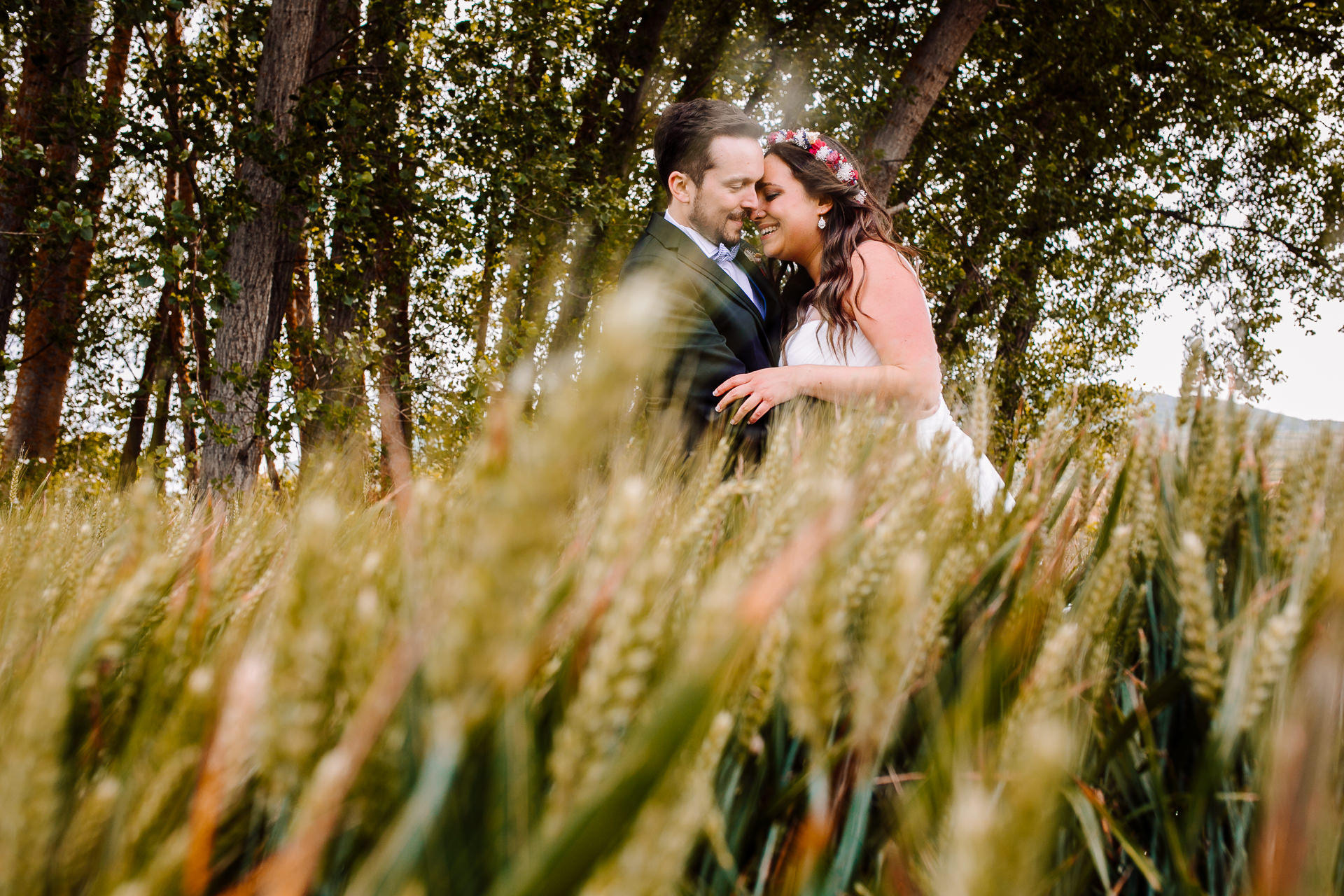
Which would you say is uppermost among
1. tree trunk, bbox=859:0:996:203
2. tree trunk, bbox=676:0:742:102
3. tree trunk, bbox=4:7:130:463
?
tree trunk, bbox=676:0:742:102

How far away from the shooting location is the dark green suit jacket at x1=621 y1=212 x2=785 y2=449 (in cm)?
277

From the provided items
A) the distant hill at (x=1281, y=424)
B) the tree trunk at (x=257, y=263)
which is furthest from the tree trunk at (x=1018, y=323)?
the distant hill at (x=1281, y=424)

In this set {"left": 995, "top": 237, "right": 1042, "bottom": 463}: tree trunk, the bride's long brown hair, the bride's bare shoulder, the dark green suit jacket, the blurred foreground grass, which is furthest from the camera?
{"left": 995, "top": 237, "right": 1042, "bottom": 463}: tree trunk

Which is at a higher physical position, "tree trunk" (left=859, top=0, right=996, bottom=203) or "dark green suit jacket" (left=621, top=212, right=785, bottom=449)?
"tree trunk" (left=859, top=0, right=996, bottom=203)

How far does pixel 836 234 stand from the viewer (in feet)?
10.9

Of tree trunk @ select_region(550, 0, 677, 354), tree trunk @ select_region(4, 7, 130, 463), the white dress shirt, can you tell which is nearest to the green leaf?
the white dress shirt

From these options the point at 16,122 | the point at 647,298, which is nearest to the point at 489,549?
the point at 647,298

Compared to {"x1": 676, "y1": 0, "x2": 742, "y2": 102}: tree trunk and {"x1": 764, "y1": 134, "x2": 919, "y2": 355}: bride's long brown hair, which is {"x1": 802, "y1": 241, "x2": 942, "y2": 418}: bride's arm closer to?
{"x1": 764, "y1": 134, "x2": 919, "y2": 355}: bride's long brown hair

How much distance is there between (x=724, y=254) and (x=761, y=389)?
1399 mm

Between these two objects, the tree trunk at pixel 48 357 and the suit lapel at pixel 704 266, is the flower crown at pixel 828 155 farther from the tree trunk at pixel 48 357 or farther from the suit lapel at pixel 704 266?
the tree trunk at pixel 48 357

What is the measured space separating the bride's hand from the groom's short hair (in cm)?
145

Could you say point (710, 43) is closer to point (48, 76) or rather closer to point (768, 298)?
point (48, 76)

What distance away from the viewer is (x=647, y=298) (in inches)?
14.6

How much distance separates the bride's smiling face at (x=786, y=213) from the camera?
11.3 ft
